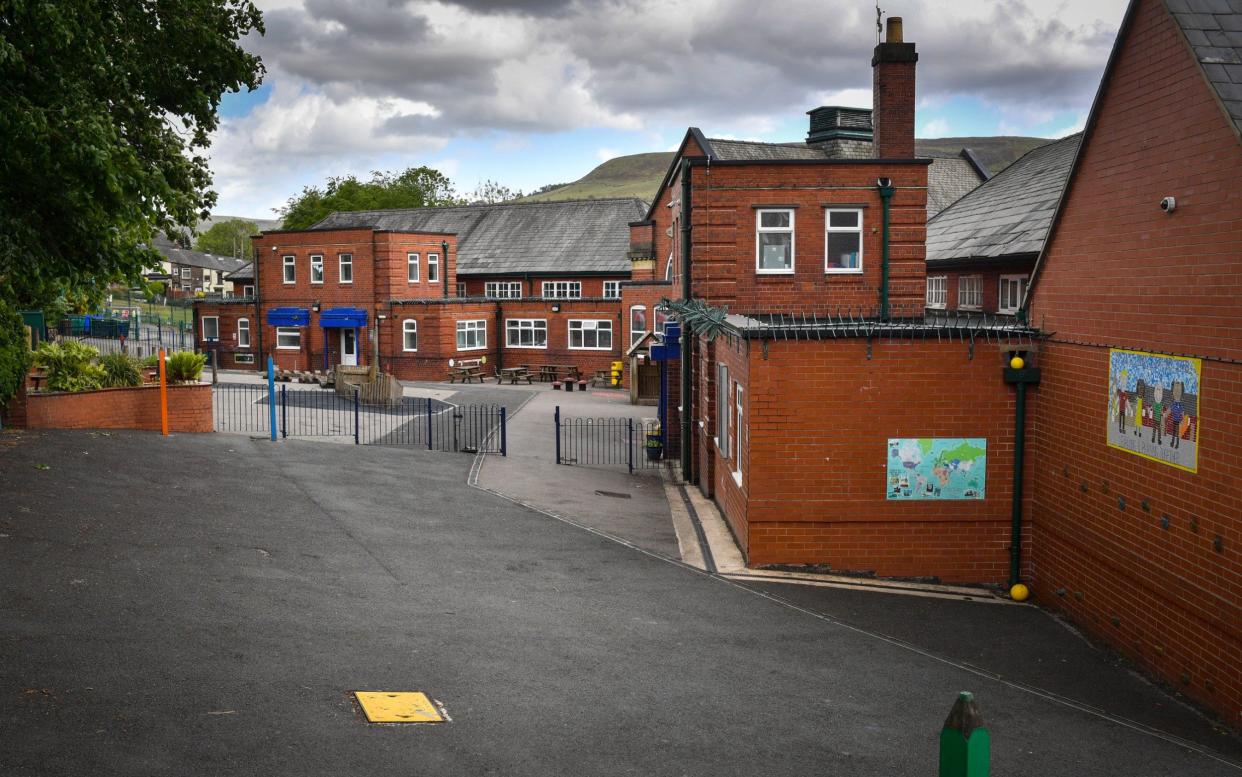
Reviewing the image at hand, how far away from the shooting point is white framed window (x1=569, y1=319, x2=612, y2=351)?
1940 inches

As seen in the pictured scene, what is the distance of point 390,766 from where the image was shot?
6641mm

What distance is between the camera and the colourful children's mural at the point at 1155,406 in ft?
34.9

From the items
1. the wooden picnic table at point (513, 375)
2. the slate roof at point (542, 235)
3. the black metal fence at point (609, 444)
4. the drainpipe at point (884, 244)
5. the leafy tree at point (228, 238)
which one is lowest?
the black metal fence at point (609, 444)

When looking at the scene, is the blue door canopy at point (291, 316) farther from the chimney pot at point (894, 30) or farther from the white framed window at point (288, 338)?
the chimney pot at point (894, 30)

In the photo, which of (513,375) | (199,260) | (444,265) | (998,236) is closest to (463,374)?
(513,375)

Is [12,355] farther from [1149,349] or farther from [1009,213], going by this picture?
[1009,213]

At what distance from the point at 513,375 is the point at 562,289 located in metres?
9.93

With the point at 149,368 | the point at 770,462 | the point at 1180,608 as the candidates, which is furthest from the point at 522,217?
the point at 1180,608

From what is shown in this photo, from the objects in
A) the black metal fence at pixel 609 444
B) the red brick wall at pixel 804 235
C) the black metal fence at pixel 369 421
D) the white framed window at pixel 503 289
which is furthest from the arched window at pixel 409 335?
the red brick wall at pixel 804 235

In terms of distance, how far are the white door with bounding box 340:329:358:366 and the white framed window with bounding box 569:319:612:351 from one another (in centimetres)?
1053

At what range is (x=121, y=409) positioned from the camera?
21.0 meters

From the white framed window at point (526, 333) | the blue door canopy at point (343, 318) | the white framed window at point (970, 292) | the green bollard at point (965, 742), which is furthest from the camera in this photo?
the white framed window at point (526, 333)

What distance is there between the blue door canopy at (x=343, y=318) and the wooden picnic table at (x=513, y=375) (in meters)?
7.03

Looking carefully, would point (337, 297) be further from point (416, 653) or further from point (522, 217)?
point (416, 653)
